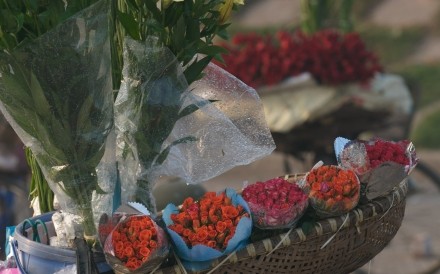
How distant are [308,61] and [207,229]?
2.38 meters

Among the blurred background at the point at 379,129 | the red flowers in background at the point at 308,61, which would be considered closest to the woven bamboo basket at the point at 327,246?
the blurred background at the point at 379,129

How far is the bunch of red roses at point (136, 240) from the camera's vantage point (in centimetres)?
177

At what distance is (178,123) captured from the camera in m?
2.07

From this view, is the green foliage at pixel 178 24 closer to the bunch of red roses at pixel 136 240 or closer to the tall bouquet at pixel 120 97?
the tall bouquet at pixel 120 97

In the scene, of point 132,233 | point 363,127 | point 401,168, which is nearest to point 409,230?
point 363,127

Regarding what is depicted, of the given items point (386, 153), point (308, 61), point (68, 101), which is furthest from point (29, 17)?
point (308, 61)

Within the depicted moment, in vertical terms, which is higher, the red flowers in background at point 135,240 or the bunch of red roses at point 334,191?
the red flowers in background at point 135,240

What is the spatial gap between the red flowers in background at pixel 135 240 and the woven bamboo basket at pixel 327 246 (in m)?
0.07

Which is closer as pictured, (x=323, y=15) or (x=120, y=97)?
(x=120, y=97)

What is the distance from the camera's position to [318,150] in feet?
13.1

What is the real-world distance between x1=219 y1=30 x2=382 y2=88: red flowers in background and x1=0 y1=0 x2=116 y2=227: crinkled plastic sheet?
2215 mm

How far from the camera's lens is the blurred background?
157 inches

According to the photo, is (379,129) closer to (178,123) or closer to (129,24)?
(178,123)

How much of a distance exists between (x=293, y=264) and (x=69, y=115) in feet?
1.87
